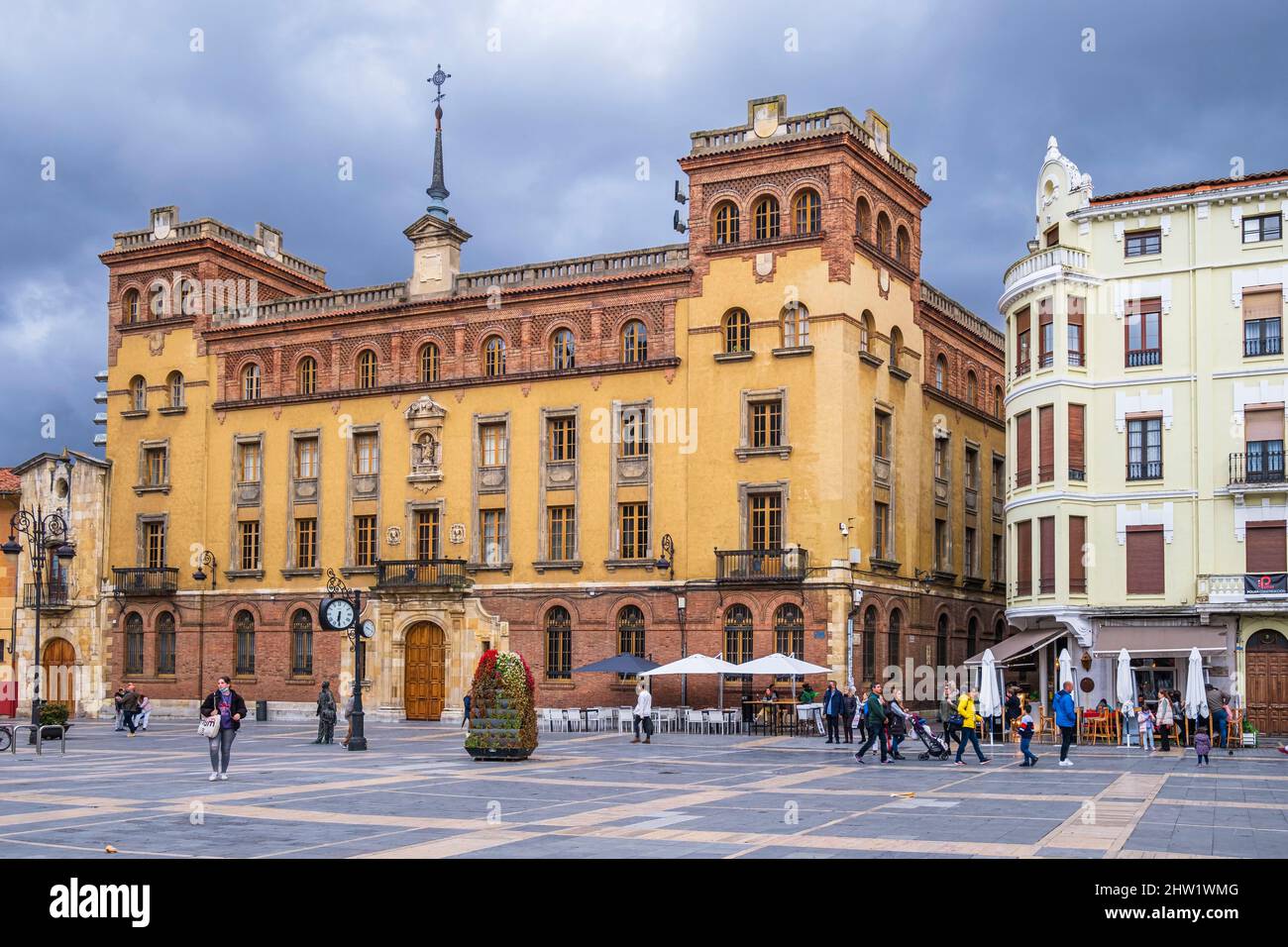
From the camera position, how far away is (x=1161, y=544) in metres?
40.5

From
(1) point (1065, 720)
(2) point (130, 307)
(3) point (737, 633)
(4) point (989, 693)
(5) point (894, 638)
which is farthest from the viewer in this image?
(2) point (130, 307)

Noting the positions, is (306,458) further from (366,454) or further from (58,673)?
(58,673)

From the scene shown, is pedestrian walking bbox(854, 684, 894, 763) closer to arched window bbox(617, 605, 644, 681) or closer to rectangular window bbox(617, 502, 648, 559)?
arched window bbox(617, 605, 644, 681)

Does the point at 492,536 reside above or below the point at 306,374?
below

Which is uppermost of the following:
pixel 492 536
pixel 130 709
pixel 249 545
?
pixel 492 536

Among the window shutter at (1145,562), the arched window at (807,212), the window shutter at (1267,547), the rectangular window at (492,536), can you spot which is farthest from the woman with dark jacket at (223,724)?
the window shutter at (1267,547)

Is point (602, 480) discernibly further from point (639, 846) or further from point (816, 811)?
point (639, 846)

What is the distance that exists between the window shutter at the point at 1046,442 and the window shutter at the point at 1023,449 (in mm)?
517

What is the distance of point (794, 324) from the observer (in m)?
43.8

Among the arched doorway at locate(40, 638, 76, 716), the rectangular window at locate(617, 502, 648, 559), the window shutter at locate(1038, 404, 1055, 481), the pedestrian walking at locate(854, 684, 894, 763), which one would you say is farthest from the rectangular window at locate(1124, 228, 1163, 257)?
the arched doorway at locate(40, 638, 76, 716)

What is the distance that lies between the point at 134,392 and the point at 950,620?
107 feet

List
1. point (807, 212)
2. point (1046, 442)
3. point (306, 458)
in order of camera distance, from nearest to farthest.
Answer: point (1046, 442) < point (807, 212) < point (306, 458)

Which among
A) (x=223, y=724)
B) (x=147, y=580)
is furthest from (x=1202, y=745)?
(x=147, y=580)

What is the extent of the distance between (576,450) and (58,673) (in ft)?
78.7
